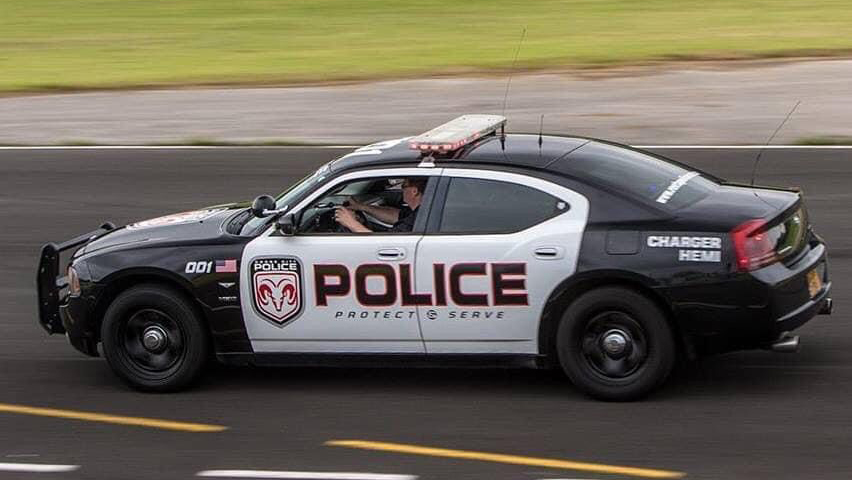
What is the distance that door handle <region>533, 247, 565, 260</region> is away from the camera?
8.42m

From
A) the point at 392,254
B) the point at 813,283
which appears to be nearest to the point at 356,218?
the point at 392,254

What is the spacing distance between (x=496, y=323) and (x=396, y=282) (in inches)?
24.6

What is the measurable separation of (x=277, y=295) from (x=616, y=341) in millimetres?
2000

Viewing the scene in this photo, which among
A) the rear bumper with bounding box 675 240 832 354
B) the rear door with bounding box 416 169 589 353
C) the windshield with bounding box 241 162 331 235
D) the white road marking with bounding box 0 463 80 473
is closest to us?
the white road marking with bounding box 0 463 80 473

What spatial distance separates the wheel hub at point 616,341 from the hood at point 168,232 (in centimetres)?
245

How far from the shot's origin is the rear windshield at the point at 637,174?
8.65m

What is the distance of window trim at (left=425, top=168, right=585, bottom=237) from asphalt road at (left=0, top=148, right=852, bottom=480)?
1.02m

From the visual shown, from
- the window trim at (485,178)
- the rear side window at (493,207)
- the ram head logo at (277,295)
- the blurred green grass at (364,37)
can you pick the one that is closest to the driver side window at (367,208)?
the window trim at (485,178)

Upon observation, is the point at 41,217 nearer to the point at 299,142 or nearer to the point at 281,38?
the point at 299,142

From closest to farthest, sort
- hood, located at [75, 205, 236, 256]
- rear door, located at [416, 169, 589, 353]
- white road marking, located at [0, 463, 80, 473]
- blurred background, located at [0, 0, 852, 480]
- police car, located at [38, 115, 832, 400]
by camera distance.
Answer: white road marking, located at [0, 463, 80, 473] < blurred background, located at [0, 0, 852, 480] < police car, located at [38, 115, 832, 400] < rear door, located at [416, 169, 589, 353] < hood, located at [75, 205, 236, 256]

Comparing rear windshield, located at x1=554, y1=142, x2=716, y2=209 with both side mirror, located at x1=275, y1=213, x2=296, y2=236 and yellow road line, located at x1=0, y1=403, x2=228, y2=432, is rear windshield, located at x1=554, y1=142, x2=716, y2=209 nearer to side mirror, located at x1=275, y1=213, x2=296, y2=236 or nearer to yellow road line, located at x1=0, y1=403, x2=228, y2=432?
side mirror, located at x1=275, y1=213, x2=296, y2=236

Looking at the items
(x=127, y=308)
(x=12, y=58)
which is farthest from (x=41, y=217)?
(x=12, y=58)

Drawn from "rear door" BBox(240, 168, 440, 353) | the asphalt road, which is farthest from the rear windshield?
the asphalt road

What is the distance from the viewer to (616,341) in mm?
8422
